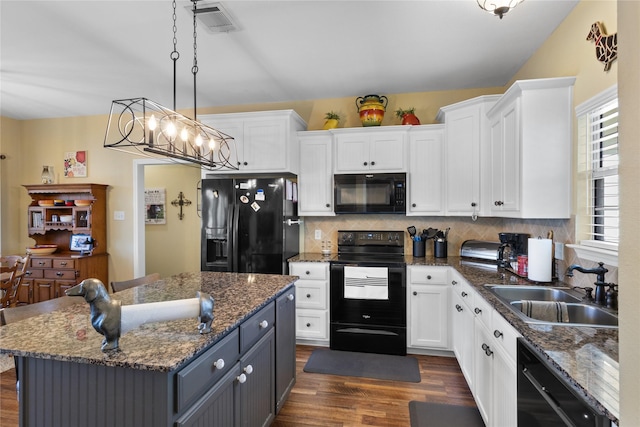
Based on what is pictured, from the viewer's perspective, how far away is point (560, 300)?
1922 mm

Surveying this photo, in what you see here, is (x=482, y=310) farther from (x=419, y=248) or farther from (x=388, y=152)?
(x=388, y=152)

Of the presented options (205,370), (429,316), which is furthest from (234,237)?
(205,370)

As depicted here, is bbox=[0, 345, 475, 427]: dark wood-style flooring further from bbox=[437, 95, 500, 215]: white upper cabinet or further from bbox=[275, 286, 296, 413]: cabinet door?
bbox=[437, 95, 500, 215]: white upper cabinet

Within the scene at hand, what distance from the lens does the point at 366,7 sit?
2.14 m

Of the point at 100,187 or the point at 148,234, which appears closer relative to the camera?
the point at 100,187

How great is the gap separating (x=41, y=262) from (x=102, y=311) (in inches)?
162

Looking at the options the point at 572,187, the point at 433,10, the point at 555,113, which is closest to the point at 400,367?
the point at 572,187

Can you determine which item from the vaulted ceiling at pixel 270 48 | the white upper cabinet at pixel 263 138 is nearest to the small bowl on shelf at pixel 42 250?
the vaulted ceiling at pixel 270 48

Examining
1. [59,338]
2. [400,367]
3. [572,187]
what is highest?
[572,187]

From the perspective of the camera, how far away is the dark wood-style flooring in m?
2.19

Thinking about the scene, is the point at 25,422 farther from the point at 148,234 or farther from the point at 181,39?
the point at 148,234

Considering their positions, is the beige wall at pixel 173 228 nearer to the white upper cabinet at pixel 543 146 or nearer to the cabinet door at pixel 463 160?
the cabinet door at pixel 463 160

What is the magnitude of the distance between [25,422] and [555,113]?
317cm

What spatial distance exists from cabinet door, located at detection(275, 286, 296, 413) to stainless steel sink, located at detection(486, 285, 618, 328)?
130cm
